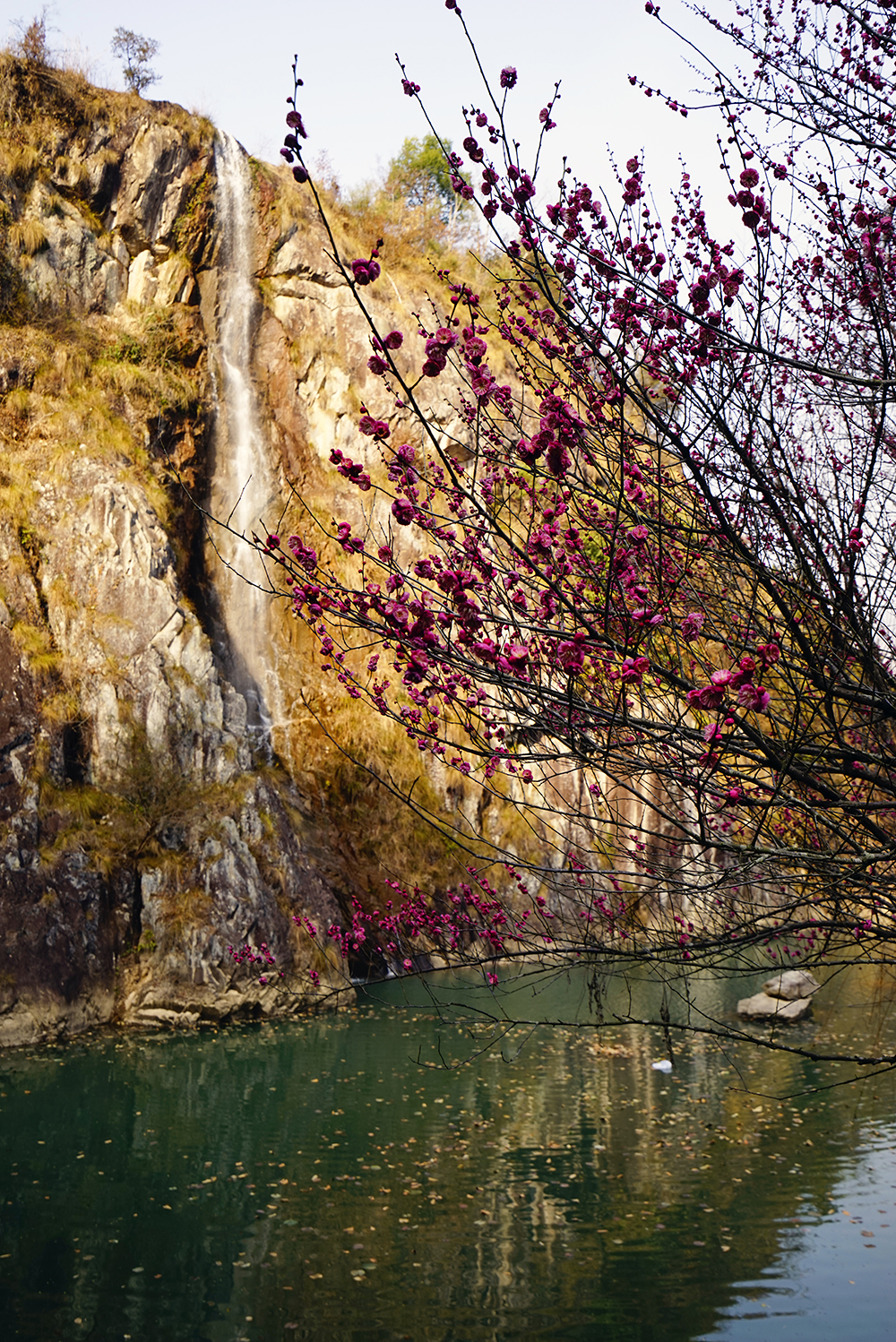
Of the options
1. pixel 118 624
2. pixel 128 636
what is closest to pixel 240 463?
pixel 118 624

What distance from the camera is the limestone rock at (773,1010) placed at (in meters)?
14.7

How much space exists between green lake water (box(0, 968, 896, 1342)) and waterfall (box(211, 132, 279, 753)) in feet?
31.6

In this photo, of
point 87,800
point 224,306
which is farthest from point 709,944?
point 224,306

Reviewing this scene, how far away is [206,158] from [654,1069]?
71.6 ft

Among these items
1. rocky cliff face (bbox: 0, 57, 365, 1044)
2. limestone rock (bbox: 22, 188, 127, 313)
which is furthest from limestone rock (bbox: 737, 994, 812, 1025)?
limestone rock (bbox: 22, 188, 127, 313)

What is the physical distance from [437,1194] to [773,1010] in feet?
26.8

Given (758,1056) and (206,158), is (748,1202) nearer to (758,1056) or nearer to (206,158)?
(758,1056)

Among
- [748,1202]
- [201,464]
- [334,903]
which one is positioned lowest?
[748,1202]

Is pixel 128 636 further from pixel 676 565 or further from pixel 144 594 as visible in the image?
pixel 676 565

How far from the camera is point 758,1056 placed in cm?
1293

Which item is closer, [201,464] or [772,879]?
[772,879]

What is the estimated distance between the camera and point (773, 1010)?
48.1ft

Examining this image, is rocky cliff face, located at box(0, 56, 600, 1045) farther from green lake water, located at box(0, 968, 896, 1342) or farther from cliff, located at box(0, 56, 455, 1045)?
green lake water, located at box(0, 968, 896, 1342)

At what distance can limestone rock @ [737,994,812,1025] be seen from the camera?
14695 mm
